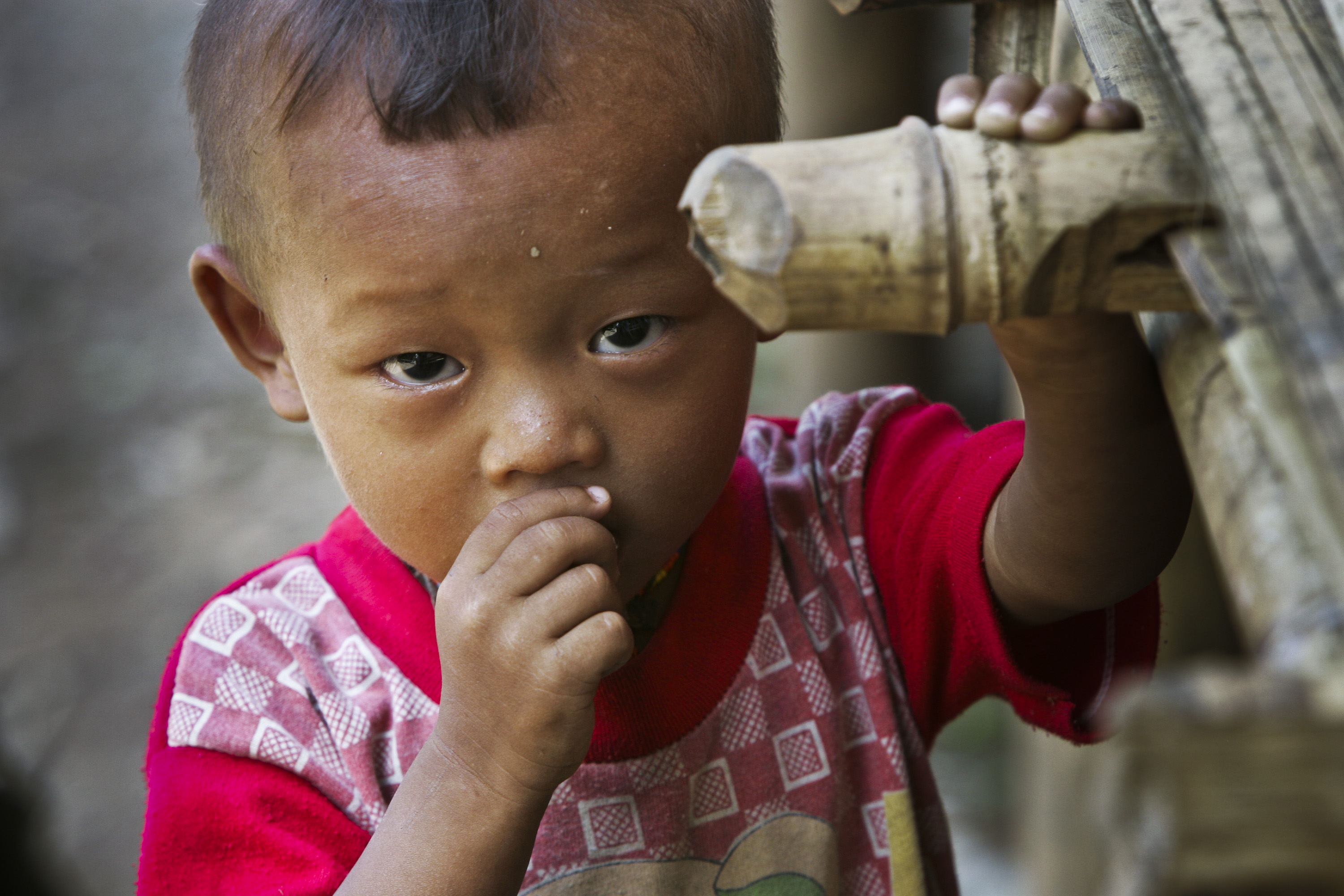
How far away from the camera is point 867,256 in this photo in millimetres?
565

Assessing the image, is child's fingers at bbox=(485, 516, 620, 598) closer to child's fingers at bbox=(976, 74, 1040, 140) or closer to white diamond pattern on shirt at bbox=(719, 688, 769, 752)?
white diamond pattern on shirt at bbox=(719, 688, 769, 752)

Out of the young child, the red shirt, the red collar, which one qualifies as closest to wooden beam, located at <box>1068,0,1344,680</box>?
the young child

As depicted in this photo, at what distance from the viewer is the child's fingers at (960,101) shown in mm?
672

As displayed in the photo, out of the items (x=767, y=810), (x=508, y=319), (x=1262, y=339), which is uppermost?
(x=1262, y=339)

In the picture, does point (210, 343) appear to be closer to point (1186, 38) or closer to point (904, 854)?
point (904, 854)

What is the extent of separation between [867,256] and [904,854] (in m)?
0.85

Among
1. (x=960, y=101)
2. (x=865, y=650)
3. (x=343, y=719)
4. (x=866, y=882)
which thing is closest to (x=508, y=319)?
(x=960, y=101)

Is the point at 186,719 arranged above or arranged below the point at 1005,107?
below

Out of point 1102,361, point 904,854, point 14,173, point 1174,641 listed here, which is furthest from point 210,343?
point 1102,361

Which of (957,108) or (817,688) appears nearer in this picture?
(957,108)

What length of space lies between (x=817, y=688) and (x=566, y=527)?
0.43 m

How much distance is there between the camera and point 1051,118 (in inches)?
23.5

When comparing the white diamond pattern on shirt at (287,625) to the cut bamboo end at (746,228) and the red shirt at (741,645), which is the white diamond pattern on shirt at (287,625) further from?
the cut bamboo end at (746,228)

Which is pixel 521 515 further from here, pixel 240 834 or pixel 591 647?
pixel 240 834
